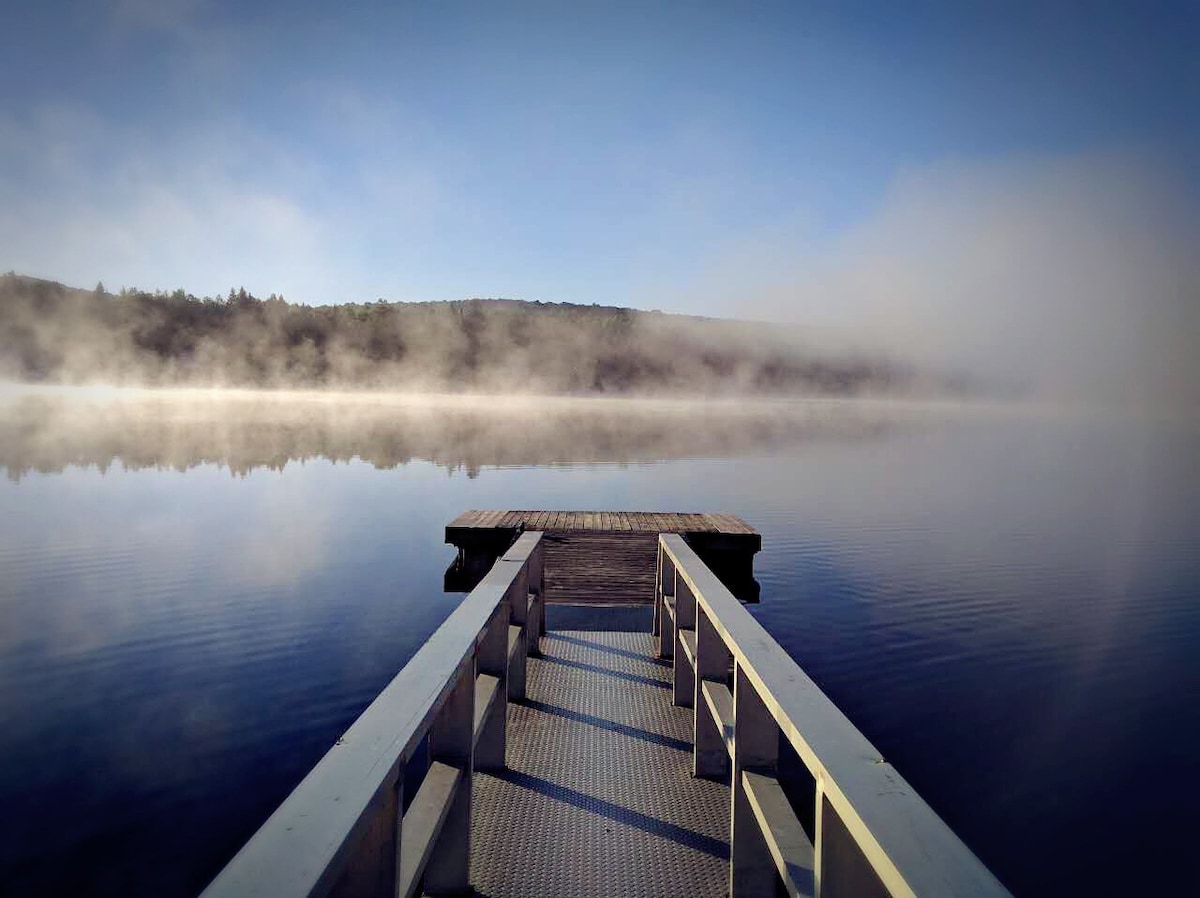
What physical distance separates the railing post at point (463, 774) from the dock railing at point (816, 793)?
0.85 meters

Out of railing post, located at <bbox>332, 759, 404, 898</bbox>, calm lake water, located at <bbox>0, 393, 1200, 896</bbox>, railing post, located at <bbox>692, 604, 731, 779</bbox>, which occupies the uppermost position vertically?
railing post, located at <bbox>332, 759, 404, 898</bbox>

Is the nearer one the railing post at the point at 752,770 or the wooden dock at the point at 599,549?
the railing post at the point at 752,770

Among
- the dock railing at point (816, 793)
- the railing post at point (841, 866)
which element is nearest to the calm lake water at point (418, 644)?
the dock railing at point (816, 793)

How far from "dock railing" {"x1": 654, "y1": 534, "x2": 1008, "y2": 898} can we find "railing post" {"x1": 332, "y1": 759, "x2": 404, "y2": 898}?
86cm

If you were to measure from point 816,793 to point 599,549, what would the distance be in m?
7.83

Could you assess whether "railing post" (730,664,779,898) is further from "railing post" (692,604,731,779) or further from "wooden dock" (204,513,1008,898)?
"railing post" (692,604,731,779)

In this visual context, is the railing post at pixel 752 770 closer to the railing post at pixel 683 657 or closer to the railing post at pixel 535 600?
the railing post at pixel 683 657

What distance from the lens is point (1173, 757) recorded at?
6574 millimetres

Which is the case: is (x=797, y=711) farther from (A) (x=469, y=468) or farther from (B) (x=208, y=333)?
(B) (x=208, y=333)

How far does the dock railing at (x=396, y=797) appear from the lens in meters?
1.17

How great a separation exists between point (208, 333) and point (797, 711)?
109 meters

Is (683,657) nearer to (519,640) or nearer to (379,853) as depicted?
(519,640)

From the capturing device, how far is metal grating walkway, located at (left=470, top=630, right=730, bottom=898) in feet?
9.10

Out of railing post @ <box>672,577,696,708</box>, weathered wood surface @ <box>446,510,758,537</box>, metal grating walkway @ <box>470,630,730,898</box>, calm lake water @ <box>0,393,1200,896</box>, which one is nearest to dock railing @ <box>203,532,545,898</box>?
metal grating walkway @ <box>470,630,730,898</box>
